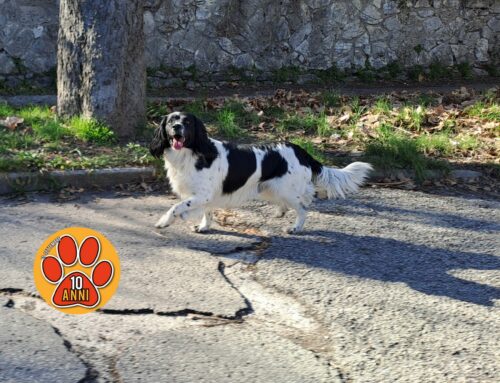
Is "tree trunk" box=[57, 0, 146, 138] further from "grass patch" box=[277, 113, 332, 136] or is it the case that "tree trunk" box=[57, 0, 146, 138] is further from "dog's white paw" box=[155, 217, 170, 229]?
"dog's white paw" box=[155, 217, 170, 229]

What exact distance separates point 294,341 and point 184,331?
0.64m

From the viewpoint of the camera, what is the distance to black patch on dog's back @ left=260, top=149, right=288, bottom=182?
5.83 meters

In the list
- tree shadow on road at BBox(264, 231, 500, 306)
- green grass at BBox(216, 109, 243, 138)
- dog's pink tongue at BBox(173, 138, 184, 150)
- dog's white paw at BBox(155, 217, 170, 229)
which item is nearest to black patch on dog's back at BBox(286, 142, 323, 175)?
tree shadow on road at BBox(264, 231, 500, 306)

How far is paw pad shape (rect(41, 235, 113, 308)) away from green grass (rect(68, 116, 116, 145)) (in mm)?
3494

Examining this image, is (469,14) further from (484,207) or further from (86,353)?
(86,353)

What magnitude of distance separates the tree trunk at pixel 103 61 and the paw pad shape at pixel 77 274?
3733mm

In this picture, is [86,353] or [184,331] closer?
[86,353]

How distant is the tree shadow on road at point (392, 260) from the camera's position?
480 cm

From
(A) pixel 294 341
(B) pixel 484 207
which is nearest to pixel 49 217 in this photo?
(A) pixel 294 341

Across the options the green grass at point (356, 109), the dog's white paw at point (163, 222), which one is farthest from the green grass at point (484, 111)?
the dog's white paw at point (163, 222)

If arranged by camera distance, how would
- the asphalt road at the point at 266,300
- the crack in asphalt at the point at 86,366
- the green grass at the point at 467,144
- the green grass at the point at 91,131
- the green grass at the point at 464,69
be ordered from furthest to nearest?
1. the green grass at the point at 464,69
2. the green grass at the point at 467,144
3. the green grass at the point at 91,131
4. the asphalt road at the point at 266,300
5. the crack in asphalt at the point at 86,366

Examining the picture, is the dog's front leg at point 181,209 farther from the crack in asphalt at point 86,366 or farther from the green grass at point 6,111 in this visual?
the green grass at point 6,111

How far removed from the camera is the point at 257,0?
1192cm

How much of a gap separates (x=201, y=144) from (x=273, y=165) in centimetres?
70
